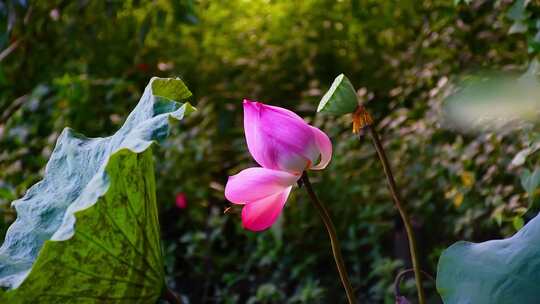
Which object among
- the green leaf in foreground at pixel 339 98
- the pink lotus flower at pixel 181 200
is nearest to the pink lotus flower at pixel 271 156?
the green leaf in foreground at pixel 339 98

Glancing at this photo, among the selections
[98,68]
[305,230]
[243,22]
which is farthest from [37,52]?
[305,230]

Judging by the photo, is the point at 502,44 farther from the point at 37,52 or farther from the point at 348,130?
the point at 37,52

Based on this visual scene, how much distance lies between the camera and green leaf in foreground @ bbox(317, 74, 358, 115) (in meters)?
0.80

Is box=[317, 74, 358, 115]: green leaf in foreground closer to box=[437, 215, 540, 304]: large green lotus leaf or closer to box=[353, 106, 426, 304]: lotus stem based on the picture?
box=[353, 106, 426, 304]: lotus stem

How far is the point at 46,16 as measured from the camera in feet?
11.0

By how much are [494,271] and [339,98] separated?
0.23m

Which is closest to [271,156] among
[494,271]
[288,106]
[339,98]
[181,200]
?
[339,98]

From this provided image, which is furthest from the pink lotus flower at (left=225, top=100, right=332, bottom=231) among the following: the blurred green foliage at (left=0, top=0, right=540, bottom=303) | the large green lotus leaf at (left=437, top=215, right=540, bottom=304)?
the blurred green foliage at (left=0, top=0, right=540, bottom=303)

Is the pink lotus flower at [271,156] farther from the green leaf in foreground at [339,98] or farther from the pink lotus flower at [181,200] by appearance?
the pink lotus flower at [181,200]

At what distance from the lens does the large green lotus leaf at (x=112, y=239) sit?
764 millimetres

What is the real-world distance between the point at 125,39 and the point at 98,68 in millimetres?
225

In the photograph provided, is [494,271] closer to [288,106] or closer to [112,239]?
[112,239]

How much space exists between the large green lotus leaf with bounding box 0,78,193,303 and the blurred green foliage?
1.04m

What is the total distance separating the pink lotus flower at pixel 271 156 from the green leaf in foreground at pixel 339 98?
29 millimetres
